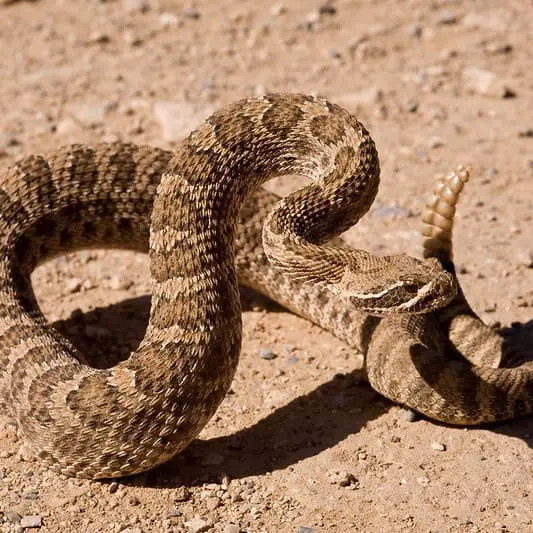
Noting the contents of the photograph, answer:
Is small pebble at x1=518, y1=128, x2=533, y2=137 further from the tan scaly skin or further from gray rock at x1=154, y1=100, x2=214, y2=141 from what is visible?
the tan scaly skin

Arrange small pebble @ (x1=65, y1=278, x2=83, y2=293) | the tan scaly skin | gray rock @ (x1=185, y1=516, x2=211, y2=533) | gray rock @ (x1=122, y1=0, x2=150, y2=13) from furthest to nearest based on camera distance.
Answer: gray rock @ (x1=122, y1=0, x2=150, y2=13) → small pebble @ (x1=65, y1=278, x2=83, y2=293) → the tan scaly skin → gray rock @ (x1=185, y1=516, x2=211, y2=533)

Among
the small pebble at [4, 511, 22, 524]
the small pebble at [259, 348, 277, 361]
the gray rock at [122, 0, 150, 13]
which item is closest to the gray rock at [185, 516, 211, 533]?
the small pebble at [4, 511, 22, 524]

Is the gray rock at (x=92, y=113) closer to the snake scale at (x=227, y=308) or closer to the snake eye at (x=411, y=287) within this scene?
the snake scale at (x=227, y=308)

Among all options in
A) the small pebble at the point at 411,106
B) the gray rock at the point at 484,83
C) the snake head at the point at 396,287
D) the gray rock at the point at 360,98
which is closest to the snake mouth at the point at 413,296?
the snake head at the point at 396,287

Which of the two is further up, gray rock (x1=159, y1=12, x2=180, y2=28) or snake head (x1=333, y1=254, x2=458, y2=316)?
gray rock (x1=159, y1=12, x2=180, y2=28)

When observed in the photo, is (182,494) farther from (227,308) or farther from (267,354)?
(267,354)

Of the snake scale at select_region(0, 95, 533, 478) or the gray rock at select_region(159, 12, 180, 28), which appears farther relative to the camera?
the gray rock at select_region(159, 12, 180, 28)

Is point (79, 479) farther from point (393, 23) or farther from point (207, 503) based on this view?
point (393, 23)

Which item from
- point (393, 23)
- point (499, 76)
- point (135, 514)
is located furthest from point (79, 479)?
point (393, 23)
